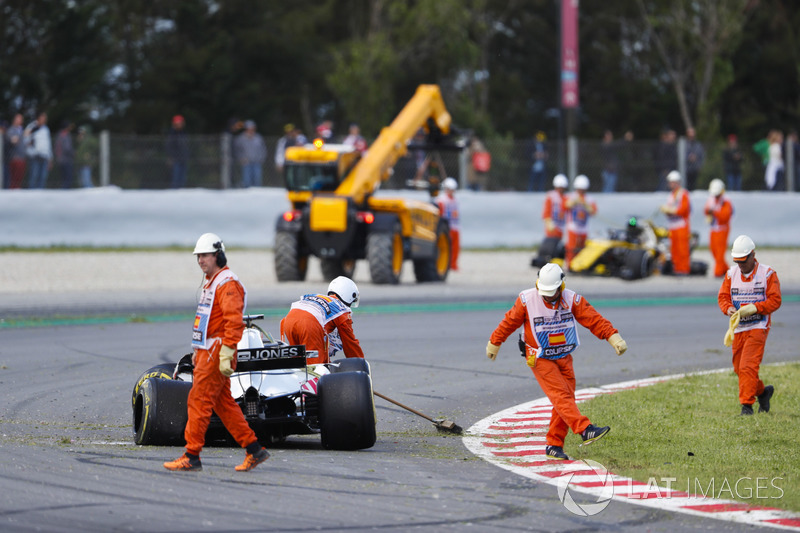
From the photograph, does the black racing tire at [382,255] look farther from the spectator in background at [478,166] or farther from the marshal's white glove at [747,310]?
the marshal's white glove at [747,310]

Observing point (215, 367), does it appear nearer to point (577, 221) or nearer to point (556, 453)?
point (556, 453)

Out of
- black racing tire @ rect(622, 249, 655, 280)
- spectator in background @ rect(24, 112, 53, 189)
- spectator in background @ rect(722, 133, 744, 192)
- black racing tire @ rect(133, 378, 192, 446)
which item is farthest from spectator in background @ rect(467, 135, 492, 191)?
black racing tire @ rect(133, 378, 192, 446)

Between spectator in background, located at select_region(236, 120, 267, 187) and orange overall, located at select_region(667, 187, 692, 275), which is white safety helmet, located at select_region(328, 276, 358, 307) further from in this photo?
spectator in background, located at select_region(236, 120, 267, 187)

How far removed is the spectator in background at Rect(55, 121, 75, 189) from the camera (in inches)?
1038

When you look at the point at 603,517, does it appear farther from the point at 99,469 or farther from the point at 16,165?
the point at 16,165

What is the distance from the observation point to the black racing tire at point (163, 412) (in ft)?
29.9

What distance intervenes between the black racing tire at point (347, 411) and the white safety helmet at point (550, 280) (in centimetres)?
142

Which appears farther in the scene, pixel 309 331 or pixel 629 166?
pixel 629 166

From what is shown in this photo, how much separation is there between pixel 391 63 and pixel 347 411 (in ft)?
86.1

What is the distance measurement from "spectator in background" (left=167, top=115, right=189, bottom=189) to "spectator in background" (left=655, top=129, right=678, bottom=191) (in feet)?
35.6

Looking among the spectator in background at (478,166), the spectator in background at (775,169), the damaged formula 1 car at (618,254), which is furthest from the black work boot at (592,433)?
the spectator in background at (775,169)

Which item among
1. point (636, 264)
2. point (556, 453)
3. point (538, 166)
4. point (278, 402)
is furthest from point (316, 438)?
point (538, 166)

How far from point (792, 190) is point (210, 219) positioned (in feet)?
45.4

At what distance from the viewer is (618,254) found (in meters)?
24.5
